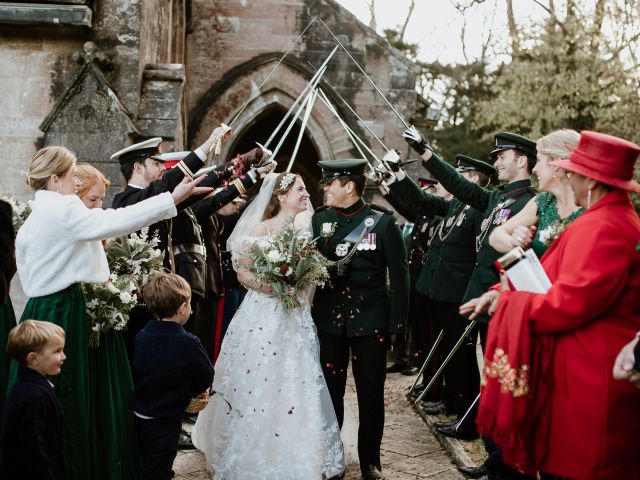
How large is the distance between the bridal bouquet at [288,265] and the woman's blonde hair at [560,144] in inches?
72.7

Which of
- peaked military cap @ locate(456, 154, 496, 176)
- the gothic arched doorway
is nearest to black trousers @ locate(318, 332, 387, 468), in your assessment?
peaked military cap @ locate(456, 154, 496, 176)

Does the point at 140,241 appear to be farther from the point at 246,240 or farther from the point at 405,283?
the point at 405,283

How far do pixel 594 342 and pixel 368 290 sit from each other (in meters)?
2.52

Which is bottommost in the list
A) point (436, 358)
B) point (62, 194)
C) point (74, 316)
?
point (436, 358)

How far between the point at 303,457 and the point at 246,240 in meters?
1.69

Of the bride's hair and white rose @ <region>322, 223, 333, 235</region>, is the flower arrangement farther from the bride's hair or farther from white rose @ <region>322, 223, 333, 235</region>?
white rose @ <region>322, 223, 333, 235</region>

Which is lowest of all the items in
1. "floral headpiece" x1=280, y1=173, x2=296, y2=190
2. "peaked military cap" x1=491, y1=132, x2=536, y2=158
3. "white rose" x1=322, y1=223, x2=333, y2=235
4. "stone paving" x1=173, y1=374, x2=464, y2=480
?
"stone paving" x1=173, y1=374, x2=464, y2=480

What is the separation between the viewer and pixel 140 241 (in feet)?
16.3

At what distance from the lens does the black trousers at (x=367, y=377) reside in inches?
213

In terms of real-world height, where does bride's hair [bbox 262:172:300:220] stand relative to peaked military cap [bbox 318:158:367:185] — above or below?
below

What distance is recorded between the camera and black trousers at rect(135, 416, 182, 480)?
14.4 feet

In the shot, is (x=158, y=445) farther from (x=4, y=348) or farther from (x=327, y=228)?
(x=327, y=228)

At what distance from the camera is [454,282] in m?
6.82

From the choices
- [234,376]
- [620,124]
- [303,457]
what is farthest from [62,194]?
[620,124]
